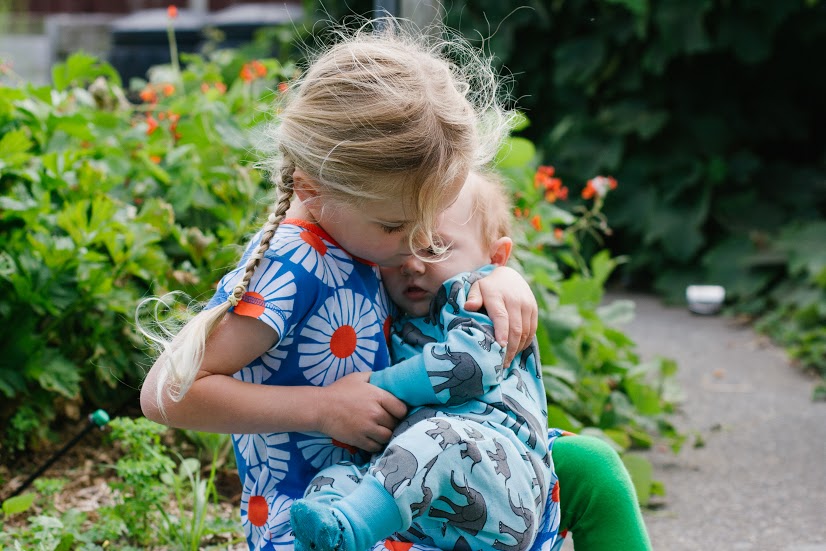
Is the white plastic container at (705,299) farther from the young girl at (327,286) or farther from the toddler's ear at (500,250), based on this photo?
the young girl at (327,286)

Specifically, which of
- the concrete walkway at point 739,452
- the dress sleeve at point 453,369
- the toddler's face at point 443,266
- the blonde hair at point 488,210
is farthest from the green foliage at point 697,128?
the dress sleeve at point 453,369

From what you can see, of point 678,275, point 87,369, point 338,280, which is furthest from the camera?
point 678,275

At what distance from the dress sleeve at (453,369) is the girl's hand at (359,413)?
1.0 inches

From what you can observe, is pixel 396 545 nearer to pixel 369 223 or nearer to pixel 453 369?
pixel 453 369

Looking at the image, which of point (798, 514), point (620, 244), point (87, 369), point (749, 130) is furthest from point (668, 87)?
point (87, 369)

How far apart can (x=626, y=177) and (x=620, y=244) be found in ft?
1.59

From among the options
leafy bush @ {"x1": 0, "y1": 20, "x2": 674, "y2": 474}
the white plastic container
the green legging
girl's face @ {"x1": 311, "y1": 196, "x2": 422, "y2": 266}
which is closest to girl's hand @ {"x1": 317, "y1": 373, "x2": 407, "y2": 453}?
girl's face @ {"x1": 311, "y1": 196, "x2": 422, "y2": 266}

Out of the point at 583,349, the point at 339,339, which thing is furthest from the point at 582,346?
the point at 339,339

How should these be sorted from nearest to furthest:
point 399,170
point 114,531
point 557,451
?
point 399,170 → point 557,451 → point 114,531

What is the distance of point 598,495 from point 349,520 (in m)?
0.57

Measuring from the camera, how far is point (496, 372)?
1.56 metres

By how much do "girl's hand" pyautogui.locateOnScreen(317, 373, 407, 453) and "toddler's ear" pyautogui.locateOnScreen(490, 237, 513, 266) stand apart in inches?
15.0

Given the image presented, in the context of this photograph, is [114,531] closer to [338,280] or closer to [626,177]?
[338,280]

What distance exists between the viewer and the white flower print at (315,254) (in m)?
1.55
